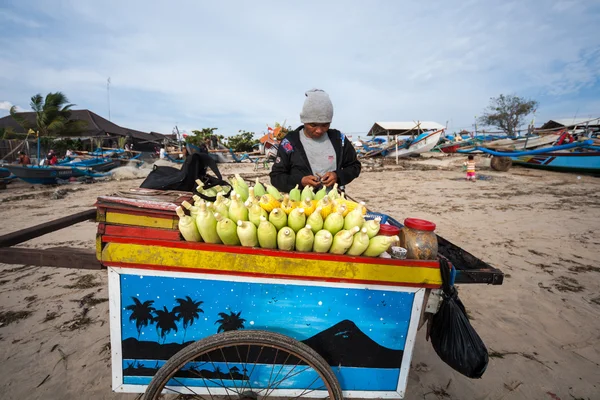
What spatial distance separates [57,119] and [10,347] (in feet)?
80.2

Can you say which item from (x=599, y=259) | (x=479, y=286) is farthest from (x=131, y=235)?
(x=599, y=259)

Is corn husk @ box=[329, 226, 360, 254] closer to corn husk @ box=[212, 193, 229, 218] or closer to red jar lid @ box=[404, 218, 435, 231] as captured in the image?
red jar lid @ box=[404, 218, 435, 231]

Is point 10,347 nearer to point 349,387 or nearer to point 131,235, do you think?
point 131,235

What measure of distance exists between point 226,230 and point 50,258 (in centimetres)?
110

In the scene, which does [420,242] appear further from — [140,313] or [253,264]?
[140,313]

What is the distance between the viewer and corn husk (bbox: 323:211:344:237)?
1331mm

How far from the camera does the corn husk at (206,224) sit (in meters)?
1.23

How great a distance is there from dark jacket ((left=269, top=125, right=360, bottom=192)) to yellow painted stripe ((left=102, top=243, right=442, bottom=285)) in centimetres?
133

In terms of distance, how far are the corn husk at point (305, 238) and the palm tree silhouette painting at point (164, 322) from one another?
27.8 inches

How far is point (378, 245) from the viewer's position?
1.27 m

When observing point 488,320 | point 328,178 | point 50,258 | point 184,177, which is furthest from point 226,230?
point 488,320

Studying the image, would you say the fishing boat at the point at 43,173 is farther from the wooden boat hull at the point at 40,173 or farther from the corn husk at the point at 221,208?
the corn husk at the point at 221,208

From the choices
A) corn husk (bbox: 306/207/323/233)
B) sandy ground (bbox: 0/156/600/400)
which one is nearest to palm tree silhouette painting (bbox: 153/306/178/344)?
corn husk (bbox: 306/207/323/233)

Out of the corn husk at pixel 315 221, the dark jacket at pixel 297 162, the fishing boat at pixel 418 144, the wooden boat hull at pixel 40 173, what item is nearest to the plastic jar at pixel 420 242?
the corn husk at pixel 315 221
